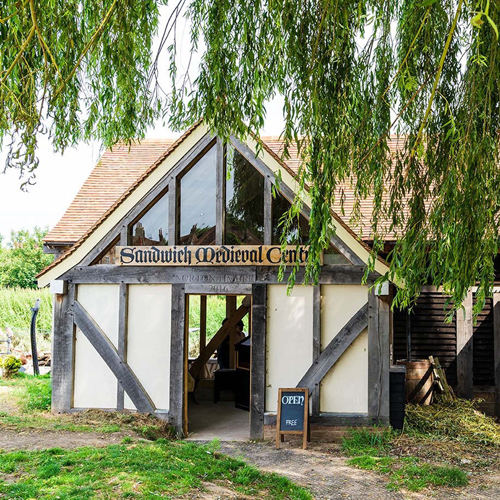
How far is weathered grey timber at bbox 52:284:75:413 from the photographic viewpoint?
31.9ft

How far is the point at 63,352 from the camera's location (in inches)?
385

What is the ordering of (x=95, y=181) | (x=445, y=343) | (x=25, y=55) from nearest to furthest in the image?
(x=25, y=55)
(x=445, y=343)
(x=95, y=181)

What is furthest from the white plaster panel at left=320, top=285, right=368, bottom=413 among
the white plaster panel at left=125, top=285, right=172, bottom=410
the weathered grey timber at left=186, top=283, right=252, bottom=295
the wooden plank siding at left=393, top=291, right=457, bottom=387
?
the white plaster panel at left=125, top=285, right=172, bottom=410

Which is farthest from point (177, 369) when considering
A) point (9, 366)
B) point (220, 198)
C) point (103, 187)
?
point (9, 366)

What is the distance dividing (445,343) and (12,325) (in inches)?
680

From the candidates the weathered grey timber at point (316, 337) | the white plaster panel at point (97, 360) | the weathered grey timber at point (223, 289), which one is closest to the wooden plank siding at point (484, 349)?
the weathered grey timber at point (316, 337)

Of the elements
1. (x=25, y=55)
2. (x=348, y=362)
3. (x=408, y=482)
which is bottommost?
(x=408, y=482)

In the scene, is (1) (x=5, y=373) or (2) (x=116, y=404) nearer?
(2) (x=116, y=404)

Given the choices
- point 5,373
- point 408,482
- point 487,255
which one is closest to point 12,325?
point 5,373

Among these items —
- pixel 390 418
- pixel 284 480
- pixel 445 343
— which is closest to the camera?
pixel 284 480

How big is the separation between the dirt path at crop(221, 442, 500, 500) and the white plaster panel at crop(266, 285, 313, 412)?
88 centimetres

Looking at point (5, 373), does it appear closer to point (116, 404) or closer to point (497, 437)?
point (116, 404)

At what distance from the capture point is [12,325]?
917 inches

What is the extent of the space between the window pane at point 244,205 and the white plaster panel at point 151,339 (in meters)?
1.39
